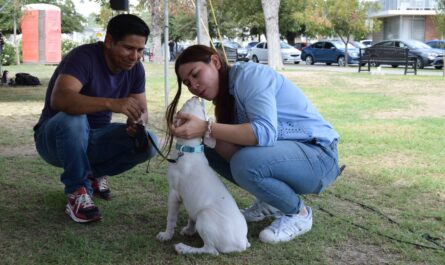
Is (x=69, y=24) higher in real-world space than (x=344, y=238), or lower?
higher

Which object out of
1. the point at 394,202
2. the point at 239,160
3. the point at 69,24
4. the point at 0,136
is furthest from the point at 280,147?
the point at 69,24

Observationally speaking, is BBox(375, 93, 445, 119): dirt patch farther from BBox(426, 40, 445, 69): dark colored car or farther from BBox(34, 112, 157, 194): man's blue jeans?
BBox(426, 40, 445, 69): dark colored car

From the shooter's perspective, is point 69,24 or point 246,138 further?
point 69,24

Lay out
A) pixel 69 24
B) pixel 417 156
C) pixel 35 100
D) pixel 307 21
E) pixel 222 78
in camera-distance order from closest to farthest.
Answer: pixel 222 78
pixel 417 156
pixel 35 100
pixel 307 21
pixel 69 24

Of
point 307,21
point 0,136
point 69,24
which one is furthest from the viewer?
point 69,24

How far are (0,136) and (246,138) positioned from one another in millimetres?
4529

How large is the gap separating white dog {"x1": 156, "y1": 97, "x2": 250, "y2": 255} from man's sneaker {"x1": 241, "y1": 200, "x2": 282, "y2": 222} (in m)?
0.49

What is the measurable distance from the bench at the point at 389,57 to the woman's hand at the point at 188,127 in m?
16.1

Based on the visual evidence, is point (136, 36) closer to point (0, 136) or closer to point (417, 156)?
point (417, 156)

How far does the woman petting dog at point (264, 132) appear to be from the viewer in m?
2.67

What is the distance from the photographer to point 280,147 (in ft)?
9.20

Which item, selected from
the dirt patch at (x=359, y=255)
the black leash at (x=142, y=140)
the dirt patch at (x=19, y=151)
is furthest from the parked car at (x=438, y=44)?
the dirt patch at (x=359, y=255)

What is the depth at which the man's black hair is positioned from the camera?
3.11 m

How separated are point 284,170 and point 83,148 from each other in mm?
1200
